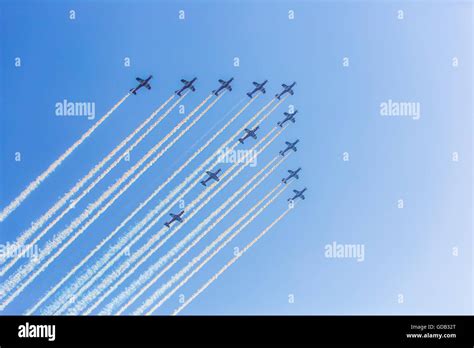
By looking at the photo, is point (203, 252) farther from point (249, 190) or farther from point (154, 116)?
point (154, 116)

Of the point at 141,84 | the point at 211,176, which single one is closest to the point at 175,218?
the point at 211,176

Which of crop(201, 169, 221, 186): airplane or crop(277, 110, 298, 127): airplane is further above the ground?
crop(277, 110, 298, 127): airplane

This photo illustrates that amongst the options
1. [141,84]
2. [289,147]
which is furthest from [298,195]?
[141,84]

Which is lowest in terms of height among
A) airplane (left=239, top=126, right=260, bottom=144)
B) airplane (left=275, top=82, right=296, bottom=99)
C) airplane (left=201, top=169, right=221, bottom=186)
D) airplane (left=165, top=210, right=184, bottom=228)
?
airplane (left=165, top=210, right=184, bottom=228)

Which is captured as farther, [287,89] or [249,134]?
[249,134]

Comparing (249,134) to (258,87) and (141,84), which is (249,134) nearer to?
(258,87)

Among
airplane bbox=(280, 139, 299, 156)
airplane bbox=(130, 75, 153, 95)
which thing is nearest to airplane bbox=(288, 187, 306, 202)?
airplane bbox=(280, 139, 299, 156)

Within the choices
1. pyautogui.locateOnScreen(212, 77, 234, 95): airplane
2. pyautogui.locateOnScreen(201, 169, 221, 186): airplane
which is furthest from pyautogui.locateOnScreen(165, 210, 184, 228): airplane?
pyautogui.locateOnScreen(212, 77, 234, 95): airplane

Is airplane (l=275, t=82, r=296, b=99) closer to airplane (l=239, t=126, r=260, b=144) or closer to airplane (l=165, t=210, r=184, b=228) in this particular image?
airplane (l=239, t=126, r=260, b=144)

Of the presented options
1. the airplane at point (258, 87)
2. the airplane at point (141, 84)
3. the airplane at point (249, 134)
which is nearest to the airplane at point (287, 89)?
the airplane at point (258, 87)

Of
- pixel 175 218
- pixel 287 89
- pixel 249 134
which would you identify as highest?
pixel 287 89

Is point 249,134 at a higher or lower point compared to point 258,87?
lower
